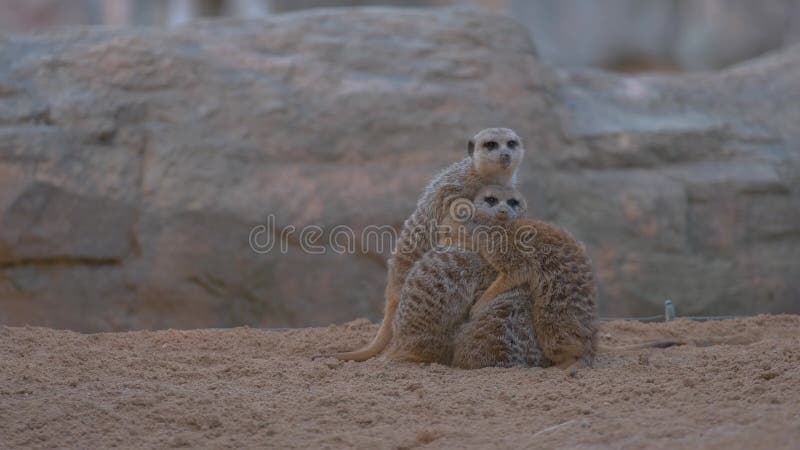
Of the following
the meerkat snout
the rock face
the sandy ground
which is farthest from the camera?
the rock face

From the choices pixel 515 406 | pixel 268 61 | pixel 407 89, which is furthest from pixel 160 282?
pixel 515 406

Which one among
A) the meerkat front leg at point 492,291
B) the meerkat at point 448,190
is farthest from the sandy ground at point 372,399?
the meerkat at point 448,190


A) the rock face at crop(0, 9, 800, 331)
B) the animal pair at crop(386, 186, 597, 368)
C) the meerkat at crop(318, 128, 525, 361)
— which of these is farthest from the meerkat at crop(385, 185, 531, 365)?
the rock face at crop(0, 9, 800, 331)

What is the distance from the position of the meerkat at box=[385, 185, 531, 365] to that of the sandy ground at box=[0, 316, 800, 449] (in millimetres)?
99

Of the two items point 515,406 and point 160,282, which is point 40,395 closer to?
point 515,406

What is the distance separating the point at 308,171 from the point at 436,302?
2.20 metres

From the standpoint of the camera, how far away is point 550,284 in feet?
10.6

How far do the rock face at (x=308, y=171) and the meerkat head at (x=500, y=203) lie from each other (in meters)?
1.74

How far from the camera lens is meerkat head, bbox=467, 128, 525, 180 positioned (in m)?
3.74

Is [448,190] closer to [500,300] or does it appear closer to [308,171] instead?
[500,300]

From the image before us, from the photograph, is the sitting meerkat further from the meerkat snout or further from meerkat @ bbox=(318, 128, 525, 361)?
meerkat @ bbox=(318, 128, 525, 361)

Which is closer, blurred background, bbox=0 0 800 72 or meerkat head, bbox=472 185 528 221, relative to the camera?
meerkat head, bbox=472 185 528 221

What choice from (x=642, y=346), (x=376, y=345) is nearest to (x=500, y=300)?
(x=376, y=345)

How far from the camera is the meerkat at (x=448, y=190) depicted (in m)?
3.67
